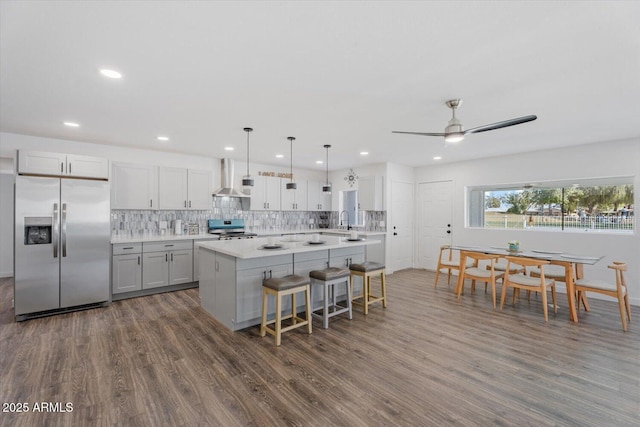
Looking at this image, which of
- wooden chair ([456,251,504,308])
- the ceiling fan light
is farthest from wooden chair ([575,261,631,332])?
the ceiling fan light

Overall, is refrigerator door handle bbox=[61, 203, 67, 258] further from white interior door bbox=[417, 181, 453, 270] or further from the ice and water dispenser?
white interior door bbox=[417, 181, 453, 270]

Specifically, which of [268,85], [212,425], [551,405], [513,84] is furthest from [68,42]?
[551,405]

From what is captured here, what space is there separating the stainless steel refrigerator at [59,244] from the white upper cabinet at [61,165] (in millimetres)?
117

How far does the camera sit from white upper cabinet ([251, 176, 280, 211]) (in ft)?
21.9

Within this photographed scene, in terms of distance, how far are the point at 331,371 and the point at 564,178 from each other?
17.4ft

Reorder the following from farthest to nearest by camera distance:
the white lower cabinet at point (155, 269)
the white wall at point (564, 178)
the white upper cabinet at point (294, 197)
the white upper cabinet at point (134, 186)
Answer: the white upper cabinet at point (294, 197) < the white upper cabinet at point (134, 186) < the white lower cabinet at point (155, 269) < the white wall at point (564, 178)

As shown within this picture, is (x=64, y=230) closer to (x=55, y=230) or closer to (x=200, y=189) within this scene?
(x=55, y=230)

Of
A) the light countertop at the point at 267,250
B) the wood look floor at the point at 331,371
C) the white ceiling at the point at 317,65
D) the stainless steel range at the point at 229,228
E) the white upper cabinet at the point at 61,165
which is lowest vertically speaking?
the wood look floor at the point at 331,371

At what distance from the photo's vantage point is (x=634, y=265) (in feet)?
14.8

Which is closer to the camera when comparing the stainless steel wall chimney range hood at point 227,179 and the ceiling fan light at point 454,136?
the ceiling fan light at point 454,136

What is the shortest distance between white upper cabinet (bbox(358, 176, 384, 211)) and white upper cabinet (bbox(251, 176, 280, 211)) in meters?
2.00

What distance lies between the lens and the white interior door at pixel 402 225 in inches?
268

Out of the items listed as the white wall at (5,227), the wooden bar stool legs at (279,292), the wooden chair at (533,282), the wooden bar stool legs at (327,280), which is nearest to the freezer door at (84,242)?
the wooden bar stool legs at (279,292)

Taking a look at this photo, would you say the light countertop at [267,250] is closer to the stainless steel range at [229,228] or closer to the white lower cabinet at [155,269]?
the white lower cabinet at [155,269]
